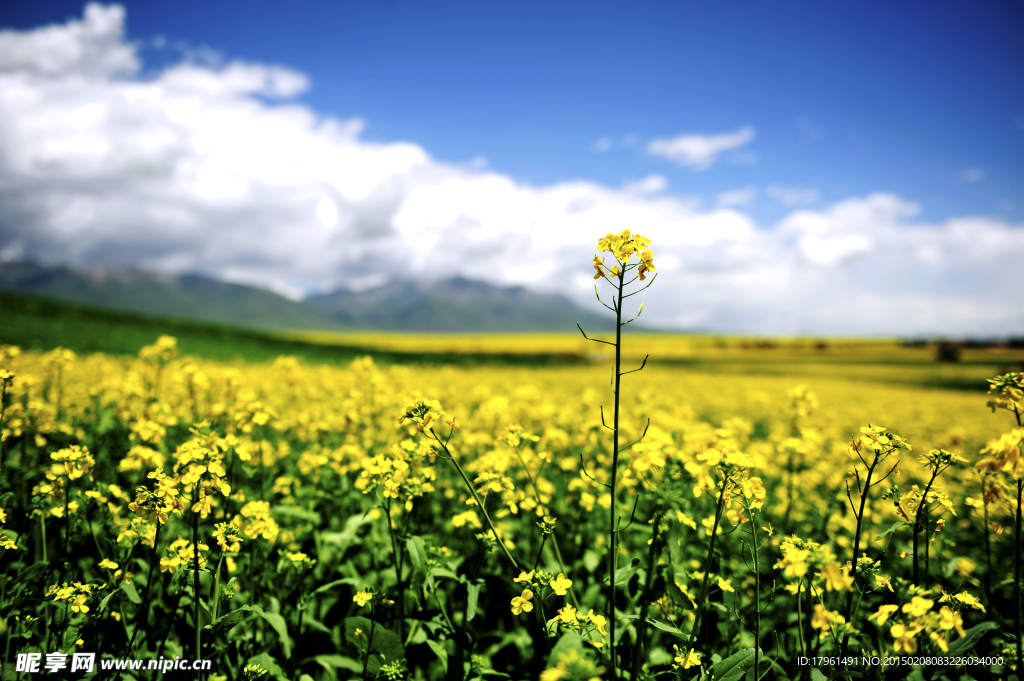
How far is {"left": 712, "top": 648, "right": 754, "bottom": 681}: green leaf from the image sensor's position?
2.24m

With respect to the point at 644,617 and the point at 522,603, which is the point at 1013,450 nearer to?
the point at 644,617

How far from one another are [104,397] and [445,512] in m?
5.73

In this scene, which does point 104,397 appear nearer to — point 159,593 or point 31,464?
point 31,464

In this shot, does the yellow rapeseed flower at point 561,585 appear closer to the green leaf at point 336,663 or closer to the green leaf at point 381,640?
the green leaf at point 381,640

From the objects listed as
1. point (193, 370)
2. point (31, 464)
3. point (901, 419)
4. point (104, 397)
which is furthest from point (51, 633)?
point (901, 419)

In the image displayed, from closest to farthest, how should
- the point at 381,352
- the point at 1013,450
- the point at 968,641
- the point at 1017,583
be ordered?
the point at 1013,450 → the point at 1017,583 → the point at 968,641 → the point at 381,352

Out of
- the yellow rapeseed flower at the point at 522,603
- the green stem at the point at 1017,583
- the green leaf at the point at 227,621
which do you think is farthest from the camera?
the green leaf at the point at 227,621

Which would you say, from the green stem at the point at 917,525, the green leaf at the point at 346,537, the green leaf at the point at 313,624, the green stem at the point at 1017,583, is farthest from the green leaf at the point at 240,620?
the green stem at the point at 1017,583

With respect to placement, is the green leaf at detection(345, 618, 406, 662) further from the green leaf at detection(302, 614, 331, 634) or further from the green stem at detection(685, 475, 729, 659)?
the green stem at detection(685, 475, 729, 659)

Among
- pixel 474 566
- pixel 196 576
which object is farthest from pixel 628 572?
pixel 196 576

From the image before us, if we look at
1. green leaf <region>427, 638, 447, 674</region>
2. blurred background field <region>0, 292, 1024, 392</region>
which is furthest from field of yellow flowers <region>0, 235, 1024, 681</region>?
blurred background field <region>0, 292, 1024, 392</region>

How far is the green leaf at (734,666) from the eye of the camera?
7.34 feet

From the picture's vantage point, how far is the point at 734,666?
2279mm

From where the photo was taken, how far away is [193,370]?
194 inches
